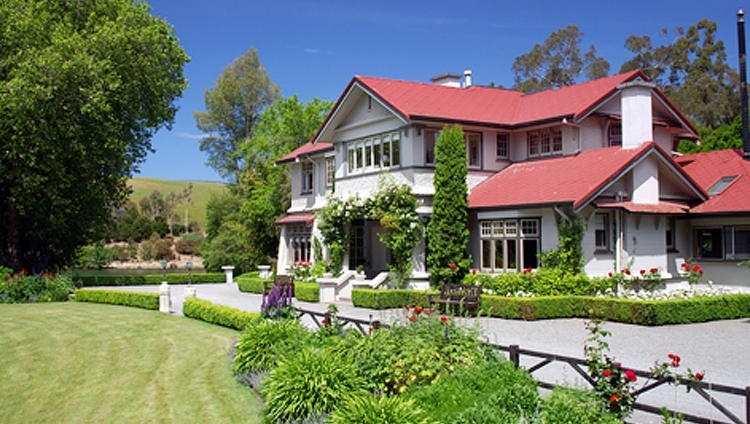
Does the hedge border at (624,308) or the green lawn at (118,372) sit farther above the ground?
the hedge border at (624,308)

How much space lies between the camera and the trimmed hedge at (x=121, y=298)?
86.4ft

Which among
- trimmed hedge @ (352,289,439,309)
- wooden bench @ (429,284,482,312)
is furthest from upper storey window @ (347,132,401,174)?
wooden bench @ (429,284,482,312)

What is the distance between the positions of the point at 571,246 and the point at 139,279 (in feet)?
89.0

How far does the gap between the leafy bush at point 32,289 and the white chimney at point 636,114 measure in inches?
880

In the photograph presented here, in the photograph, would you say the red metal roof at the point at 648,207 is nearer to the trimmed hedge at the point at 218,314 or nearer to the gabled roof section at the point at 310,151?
the trimmed hedge at the point at 218,314

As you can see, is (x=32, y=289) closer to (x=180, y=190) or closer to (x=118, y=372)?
(x=118, y=372)

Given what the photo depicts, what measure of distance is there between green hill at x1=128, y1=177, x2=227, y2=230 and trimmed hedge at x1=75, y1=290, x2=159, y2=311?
82.7 meters

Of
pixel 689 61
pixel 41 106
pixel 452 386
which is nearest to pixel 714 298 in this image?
pixel 452 386

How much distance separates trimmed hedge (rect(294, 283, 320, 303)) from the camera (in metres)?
27.5

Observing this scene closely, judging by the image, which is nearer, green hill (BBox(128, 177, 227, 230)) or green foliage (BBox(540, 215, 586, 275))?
green foliage (BBox(540, 215, 586, 275))

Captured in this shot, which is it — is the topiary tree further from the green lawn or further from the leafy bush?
the leafy bush

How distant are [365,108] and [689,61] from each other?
38.6 meters

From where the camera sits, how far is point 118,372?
1636 cm

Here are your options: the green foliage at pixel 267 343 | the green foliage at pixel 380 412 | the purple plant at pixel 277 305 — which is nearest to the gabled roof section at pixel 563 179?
the purple plant at pixel 277 305
